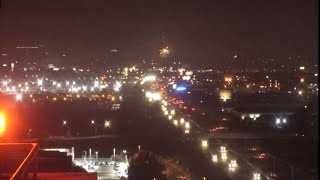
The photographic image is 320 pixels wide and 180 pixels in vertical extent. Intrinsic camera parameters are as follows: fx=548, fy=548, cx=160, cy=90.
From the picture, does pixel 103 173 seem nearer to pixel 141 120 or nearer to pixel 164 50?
pixel 141 120

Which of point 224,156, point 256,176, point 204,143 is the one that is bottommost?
point 256,176

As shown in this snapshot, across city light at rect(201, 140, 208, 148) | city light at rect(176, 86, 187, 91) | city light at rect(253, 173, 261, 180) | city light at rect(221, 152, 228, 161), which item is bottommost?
city light at rect(253, 173, 261, 180)

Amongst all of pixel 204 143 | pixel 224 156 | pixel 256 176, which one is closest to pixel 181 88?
pixel 204 143

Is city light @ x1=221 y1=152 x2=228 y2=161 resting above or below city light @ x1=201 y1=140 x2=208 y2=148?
below

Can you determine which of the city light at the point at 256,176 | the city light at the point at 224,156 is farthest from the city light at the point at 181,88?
the city light at the point at 256,176

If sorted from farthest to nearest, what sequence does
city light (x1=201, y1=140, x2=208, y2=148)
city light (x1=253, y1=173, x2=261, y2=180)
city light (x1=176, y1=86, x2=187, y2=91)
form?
city light (x1=176, y1=86, x2=187, y2=91), city light (x1=201, y1=140, x2=208, y2=148), city light (x1=253, y1=173, x2=261, y2=180)

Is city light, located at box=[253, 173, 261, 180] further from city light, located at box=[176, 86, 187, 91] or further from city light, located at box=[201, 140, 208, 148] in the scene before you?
city light, located at box=[176, 86, 187, 91]

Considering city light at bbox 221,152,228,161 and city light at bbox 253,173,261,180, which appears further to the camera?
city light at bbox 221,152,228,161

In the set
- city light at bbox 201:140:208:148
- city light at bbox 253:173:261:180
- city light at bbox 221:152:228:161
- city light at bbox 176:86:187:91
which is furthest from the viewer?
city light at bbox 176:86:187:91

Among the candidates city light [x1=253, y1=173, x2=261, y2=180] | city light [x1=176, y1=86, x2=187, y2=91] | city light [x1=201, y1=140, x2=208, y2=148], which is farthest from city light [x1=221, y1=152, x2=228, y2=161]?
city light [x1=176, y1=86, x2=187, y2=91]

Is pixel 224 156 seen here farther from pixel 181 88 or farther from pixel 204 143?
pixel 181 88

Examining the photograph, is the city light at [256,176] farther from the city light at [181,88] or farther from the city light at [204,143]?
the city light at [181,88]

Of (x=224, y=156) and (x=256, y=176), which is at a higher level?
(x=224, y=156)
